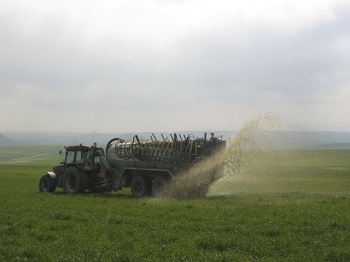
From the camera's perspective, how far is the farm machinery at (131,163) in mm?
25078

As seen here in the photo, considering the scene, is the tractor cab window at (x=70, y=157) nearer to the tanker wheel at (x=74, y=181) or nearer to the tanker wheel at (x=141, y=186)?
the tanker wheel at (x=74, y=181)

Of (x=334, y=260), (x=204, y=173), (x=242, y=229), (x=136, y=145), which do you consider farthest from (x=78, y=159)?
(x=334, y=260)

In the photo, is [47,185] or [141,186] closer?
[141,186]

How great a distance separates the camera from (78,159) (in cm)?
3000

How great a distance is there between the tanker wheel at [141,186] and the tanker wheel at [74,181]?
13.3 ft

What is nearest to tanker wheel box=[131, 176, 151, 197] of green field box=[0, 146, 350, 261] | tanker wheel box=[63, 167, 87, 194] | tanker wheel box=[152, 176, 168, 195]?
tanker wheel box=[152, 176, 168, 195]

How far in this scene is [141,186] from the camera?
26688mm

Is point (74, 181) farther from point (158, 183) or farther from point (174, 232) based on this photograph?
point (174, 232)

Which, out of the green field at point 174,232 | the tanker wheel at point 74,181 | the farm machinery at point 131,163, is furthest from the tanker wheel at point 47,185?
the green field at point 174,232

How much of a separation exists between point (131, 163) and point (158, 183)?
8.28 feet

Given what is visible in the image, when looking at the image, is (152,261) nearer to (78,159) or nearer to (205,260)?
(205,260)

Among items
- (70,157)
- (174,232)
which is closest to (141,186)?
(70,157)

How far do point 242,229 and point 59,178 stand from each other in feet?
63.4

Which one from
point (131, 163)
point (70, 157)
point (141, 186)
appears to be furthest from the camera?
point (70, 157)
